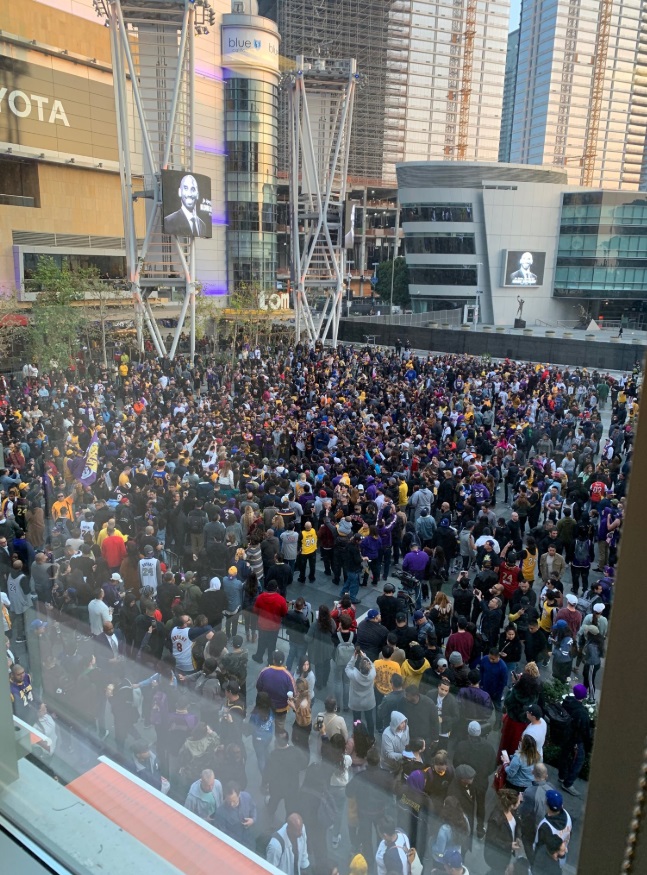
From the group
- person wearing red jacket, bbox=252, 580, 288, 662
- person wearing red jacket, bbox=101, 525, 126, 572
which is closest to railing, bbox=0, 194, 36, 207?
person wearing red jacket, bbox=101, 525, 126, 572

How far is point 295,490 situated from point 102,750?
500 centimetres

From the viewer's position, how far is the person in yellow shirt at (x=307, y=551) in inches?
241

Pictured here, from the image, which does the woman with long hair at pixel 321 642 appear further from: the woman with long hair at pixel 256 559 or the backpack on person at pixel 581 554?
the backpack on person at pixel 581 554

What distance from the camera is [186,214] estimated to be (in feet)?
59.4

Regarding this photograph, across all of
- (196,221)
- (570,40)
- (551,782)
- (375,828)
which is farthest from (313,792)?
(196,221)

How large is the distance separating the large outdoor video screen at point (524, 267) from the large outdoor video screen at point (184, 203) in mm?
21382

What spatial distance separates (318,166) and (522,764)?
23.0m

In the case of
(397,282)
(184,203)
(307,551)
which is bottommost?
(307,551)

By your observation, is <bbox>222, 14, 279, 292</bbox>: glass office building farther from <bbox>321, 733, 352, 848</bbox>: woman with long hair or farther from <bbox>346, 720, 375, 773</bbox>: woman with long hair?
<bbox>321, 733, 352, 848</bbox>: woman with long hair

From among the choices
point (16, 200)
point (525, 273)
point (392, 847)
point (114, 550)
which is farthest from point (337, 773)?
point (525, 273)

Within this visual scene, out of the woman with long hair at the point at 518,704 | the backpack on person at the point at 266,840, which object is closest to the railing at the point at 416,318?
the woman with long hair at the point at 518,704

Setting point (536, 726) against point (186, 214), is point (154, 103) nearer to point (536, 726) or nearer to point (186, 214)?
point (186, 214)

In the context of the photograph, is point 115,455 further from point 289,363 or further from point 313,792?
point 289,363

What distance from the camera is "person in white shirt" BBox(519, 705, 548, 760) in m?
3.16
